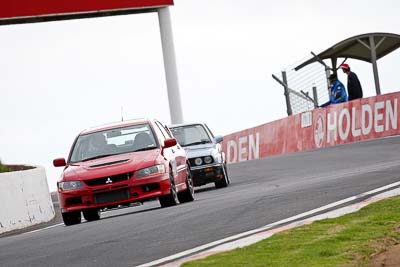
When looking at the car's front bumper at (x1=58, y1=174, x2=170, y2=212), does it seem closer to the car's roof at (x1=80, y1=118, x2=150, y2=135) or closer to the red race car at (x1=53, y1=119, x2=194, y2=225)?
the red race car at (x1=53, y1=119, x2=194, y2=225)

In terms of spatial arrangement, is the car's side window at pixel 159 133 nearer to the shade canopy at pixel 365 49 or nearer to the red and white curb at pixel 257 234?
the red and white curb at pixel 257 234

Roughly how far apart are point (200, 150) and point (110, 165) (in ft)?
23.8

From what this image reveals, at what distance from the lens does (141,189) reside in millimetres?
20125

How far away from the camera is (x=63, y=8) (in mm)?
36562

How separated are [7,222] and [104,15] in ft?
53.4

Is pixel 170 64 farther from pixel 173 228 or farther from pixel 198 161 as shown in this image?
pixel 173 228

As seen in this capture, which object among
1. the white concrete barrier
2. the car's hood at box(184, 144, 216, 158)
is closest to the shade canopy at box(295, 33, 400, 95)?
the car's hood at box(184, 144, 216, 158)

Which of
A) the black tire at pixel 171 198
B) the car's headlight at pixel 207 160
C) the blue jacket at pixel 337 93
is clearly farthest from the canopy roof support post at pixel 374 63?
the black tire at pixel 171 198

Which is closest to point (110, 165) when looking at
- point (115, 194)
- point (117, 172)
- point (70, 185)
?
point (117, 172)

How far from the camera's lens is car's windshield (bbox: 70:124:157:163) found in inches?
826

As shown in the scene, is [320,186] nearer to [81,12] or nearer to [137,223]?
[137,223]

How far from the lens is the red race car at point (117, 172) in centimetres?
2005

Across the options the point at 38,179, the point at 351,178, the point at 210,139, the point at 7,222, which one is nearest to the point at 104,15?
the point at 210,139

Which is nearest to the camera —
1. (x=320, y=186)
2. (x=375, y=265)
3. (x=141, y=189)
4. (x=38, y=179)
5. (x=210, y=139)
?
(x=375, y=265)
